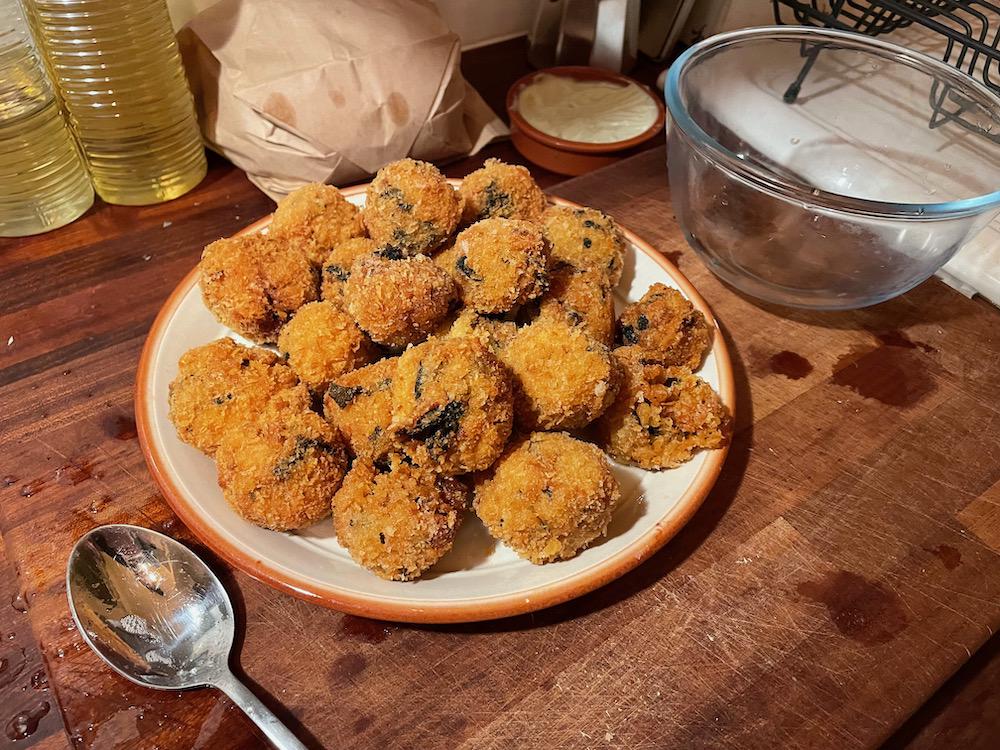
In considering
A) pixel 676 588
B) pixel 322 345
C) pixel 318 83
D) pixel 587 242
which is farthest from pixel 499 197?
pixel 676 588

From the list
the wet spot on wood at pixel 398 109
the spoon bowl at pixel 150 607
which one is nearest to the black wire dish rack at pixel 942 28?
the wet spot on wood at pixel 398 109

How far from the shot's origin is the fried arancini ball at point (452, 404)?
74 cm

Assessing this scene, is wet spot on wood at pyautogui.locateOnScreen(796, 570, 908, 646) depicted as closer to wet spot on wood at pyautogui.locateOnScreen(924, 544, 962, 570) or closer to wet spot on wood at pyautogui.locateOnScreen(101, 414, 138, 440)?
wet spot on wood at pyautogui.locateOnScreen(924, 544, 962, 570)

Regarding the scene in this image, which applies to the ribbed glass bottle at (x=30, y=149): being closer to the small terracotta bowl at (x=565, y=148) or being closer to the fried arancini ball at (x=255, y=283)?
the fried arancini ball at (x=255, y=283)

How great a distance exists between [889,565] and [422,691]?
592 millimetres

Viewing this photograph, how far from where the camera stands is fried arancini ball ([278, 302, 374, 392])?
2.87 ft

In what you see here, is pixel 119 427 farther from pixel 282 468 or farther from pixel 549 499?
pixel 549 499

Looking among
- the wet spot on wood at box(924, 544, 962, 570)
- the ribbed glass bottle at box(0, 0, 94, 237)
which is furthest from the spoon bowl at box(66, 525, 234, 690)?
the wet spot on wood at box(924, 544, 962, 570)

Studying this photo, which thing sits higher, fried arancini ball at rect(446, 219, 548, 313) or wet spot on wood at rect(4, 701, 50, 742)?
fried arancini ball at rect(446, 219, 548, 313)

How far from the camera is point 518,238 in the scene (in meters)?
0.89

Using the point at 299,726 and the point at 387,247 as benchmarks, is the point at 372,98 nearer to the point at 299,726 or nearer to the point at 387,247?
the point at 387,247

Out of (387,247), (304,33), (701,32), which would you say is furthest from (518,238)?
(701,32)

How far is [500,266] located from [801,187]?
0.44 meters

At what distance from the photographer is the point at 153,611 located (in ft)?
2.54
